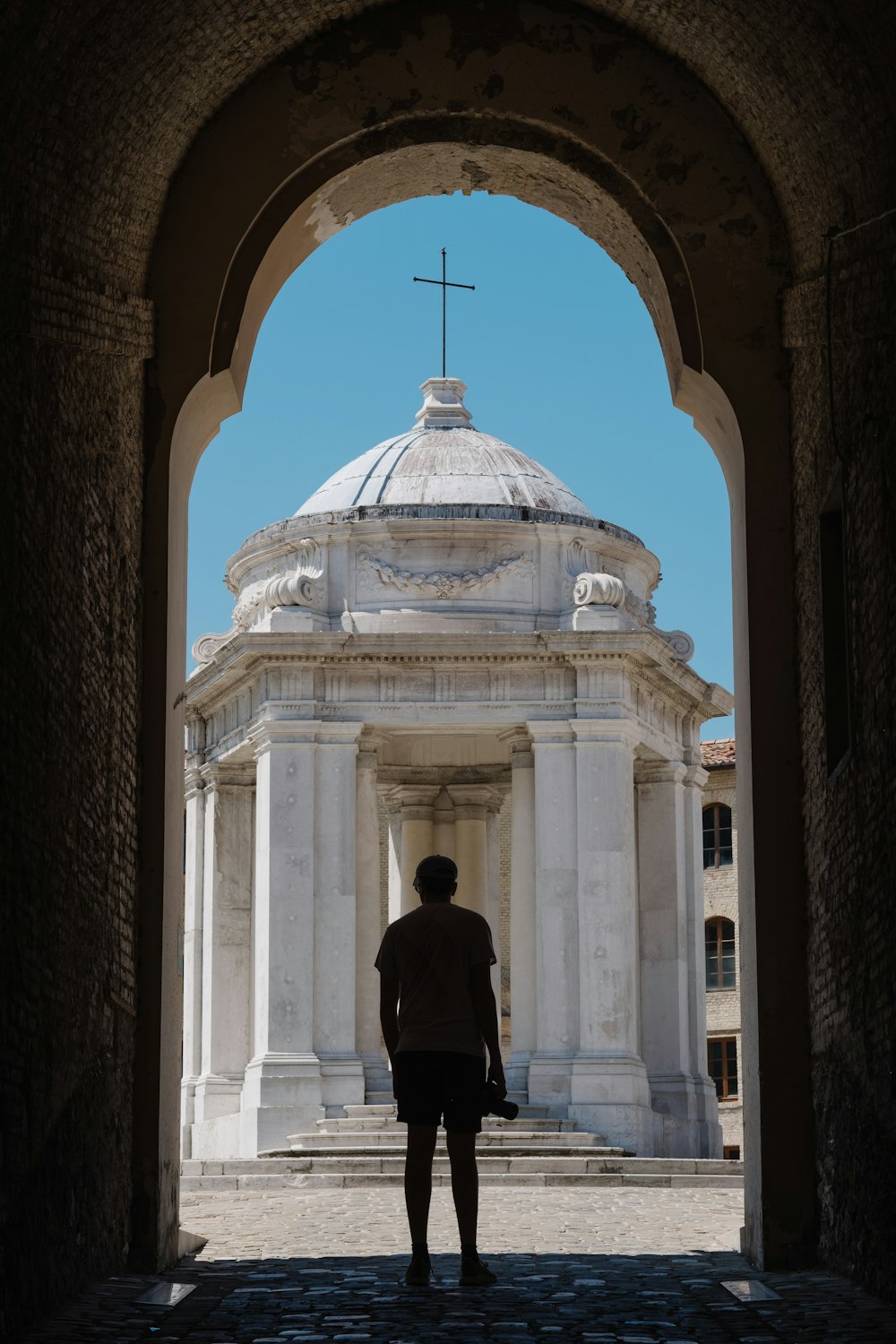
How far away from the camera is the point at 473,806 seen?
31.0m

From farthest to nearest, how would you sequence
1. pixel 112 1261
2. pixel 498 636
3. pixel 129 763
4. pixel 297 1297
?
1. pixel 498 636
2. pixel 129 763
3. pixel 112 1261
4. pixel 297 1297

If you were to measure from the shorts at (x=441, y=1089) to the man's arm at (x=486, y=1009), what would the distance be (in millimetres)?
87

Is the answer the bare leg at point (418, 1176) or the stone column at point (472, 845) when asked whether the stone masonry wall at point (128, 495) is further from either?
the stone column at point (472, 845)

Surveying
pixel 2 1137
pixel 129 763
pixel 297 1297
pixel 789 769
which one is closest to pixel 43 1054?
pixel 2 1137

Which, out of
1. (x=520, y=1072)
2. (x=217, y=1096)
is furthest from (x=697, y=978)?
(x=217, y=1096)

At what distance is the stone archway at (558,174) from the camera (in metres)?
10.7

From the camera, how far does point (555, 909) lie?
2691cm

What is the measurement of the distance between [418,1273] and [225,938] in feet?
68.1

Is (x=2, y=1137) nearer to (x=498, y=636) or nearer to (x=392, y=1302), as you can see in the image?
(x=392, y=1302)

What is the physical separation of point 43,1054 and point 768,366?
5.08 m

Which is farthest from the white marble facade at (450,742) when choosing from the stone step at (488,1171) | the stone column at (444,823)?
the stone step at (488,1171)

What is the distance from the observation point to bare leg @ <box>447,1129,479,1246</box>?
905 centimetres

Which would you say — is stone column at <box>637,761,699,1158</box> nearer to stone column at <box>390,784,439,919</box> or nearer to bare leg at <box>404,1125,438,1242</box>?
stone column at <box>390,784,439,919</box>

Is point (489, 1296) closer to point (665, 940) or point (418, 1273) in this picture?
point (418, 1273)
